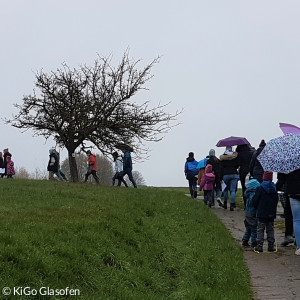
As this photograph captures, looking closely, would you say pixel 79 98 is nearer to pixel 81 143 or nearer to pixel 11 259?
pixel 81 143

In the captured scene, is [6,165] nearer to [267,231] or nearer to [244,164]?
[244,164]

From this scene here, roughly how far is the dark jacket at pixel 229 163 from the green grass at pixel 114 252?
14.8 feet

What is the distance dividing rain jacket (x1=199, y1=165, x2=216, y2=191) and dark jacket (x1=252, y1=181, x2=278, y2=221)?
563cm

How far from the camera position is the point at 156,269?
6.62 metres

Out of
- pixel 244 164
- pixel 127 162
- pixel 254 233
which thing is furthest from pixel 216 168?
pixel 254 233

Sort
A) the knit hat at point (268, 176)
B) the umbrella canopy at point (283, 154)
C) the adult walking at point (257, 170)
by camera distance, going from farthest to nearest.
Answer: the adult walking at point (257, 170)
the knit hat at point (268, 176)
the umbrella canopy at point (283, 154)

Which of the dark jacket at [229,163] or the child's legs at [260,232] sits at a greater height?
the dark jacket at [229,163]

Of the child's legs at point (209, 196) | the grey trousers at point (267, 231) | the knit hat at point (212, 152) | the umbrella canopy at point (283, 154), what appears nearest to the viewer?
the umbrella canopy at point (283, 154)

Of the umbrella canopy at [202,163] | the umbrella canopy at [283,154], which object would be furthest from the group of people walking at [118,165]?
the umbrella canopy at [283,154]

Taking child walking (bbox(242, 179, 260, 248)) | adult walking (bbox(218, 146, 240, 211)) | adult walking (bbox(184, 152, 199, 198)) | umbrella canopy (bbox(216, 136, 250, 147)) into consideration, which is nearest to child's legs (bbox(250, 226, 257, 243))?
child walking (bbox(242, 179, 260, 248))

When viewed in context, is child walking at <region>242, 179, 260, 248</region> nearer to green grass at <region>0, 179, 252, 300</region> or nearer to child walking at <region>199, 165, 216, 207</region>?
green grass at <region>0, 179, 252, 300</region>

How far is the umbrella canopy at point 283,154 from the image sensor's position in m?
8.41

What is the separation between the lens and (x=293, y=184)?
8.23 meters

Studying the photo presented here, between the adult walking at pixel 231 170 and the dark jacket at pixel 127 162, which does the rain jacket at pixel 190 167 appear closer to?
the adult walking at pixel 231 170
